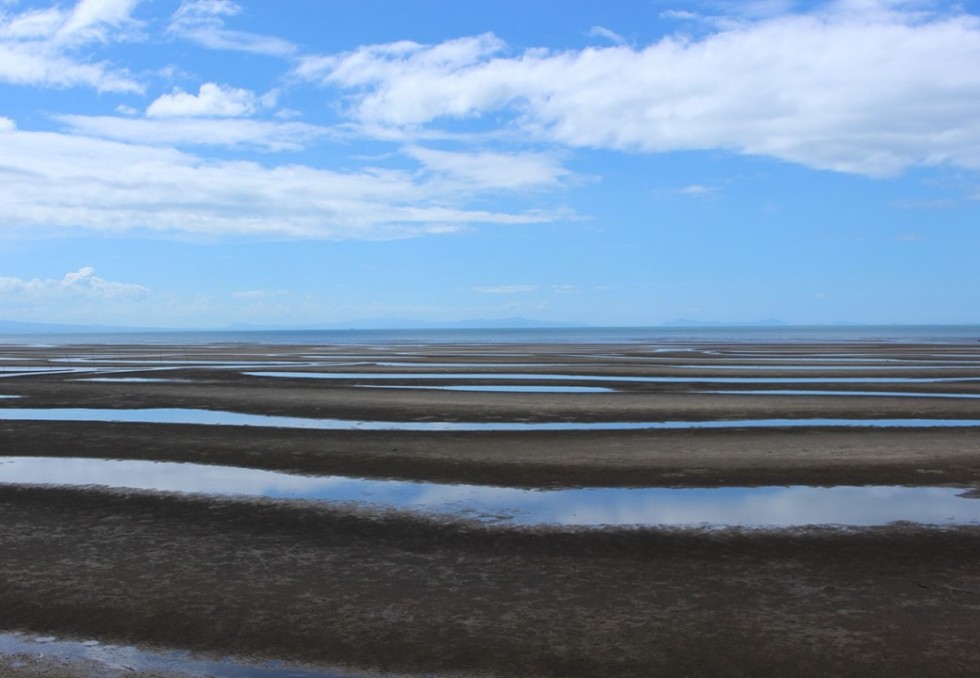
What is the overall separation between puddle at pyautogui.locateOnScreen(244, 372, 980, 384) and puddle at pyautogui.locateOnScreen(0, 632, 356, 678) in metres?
34.0

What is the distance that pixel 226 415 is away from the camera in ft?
92.2

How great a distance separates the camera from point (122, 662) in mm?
7867

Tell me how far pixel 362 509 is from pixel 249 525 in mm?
2016

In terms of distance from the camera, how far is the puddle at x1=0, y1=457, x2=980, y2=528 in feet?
44.2

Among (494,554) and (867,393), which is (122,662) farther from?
(867,393)

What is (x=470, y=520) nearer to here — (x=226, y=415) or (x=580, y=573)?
(x=580, y=573)

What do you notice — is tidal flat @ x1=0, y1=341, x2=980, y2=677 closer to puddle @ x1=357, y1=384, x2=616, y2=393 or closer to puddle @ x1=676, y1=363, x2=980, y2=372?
puddle @ x1=357, y1=384, x2=616, y2=393

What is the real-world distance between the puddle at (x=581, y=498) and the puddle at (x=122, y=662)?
6.12m

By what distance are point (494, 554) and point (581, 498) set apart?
397 centimetres

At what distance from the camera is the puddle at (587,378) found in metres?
40.9

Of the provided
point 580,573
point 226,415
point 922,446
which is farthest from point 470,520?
point 226,415

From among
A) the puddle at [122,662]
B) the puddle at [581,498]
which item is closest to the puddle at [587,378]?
the puddle at [581,498]

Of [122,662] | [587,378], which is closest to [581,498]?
[122,662]

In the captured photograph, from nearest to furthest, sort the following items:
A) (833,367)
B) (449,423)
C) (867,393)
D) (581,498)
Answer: (581,498) → (449,423) → (867,393) → (833,367)
